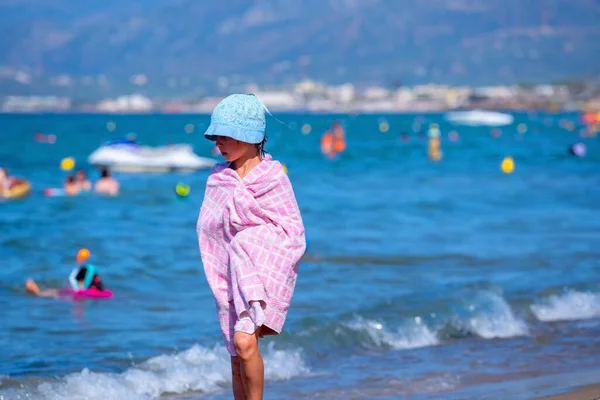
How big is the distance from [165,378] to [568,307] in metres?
4.15

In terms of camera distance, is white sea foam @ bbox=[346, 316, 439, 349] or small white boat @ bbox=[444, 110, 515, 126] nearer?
white sea foam @ bbox=[346, 316, 439, 349]

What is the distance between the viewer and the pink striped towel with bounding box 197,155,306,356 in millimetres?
4055

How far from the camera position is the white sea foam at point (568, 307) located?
8.82m

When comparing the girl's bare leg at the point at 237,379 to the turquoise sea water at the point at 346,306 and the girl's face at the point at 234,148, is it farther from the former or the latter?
the turquoise sea water at the point at 346,306

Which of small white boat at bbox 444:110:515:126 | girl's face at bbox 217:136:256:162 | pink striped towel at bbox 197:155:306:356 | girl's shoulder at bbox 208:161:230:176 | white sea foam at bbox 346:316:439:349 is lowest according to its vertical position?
white sea foam at bbox 346:316:439:349

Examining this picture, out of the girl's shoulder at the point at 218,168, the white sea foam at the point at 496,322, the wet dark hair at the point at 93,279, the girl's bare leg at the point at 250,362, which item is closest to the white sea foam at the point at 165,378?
the white sea foam at the point at 496,322

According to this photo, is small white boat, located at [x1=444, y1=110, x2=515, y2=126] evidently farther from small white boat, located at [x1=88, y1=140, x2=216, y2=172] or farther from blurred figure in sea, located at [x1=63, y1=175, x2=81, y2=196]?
blurred figure in sea, located at [x1=63, y1=175, x2=81, y2=196]

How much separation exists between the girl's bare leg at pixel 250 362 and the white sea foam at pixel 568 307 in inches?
202

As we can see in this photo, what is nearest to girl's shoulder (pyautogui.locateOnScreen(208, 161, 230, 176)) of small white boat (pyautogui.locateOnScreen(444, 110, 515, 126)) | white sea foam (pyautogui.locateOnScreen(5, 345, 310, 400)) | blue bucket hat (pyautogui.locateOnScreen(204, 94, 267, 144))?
blue bucket hat (pyautogui.locateOnScreen(204, 94, 267, 144))

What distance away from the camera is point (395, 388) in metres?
6.26

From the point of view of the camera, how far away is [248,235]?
4.08 m

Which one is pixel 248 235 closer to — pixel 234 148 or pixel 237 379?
pixel 234 148

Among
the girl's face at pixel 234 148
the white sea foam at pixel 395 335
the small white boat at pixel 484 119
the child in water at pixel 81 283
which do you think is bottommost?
the white sea foam at pixel 395 335

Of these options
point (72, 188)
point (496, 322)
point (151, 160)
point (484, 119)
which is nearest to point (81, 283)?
point (496, 322)
